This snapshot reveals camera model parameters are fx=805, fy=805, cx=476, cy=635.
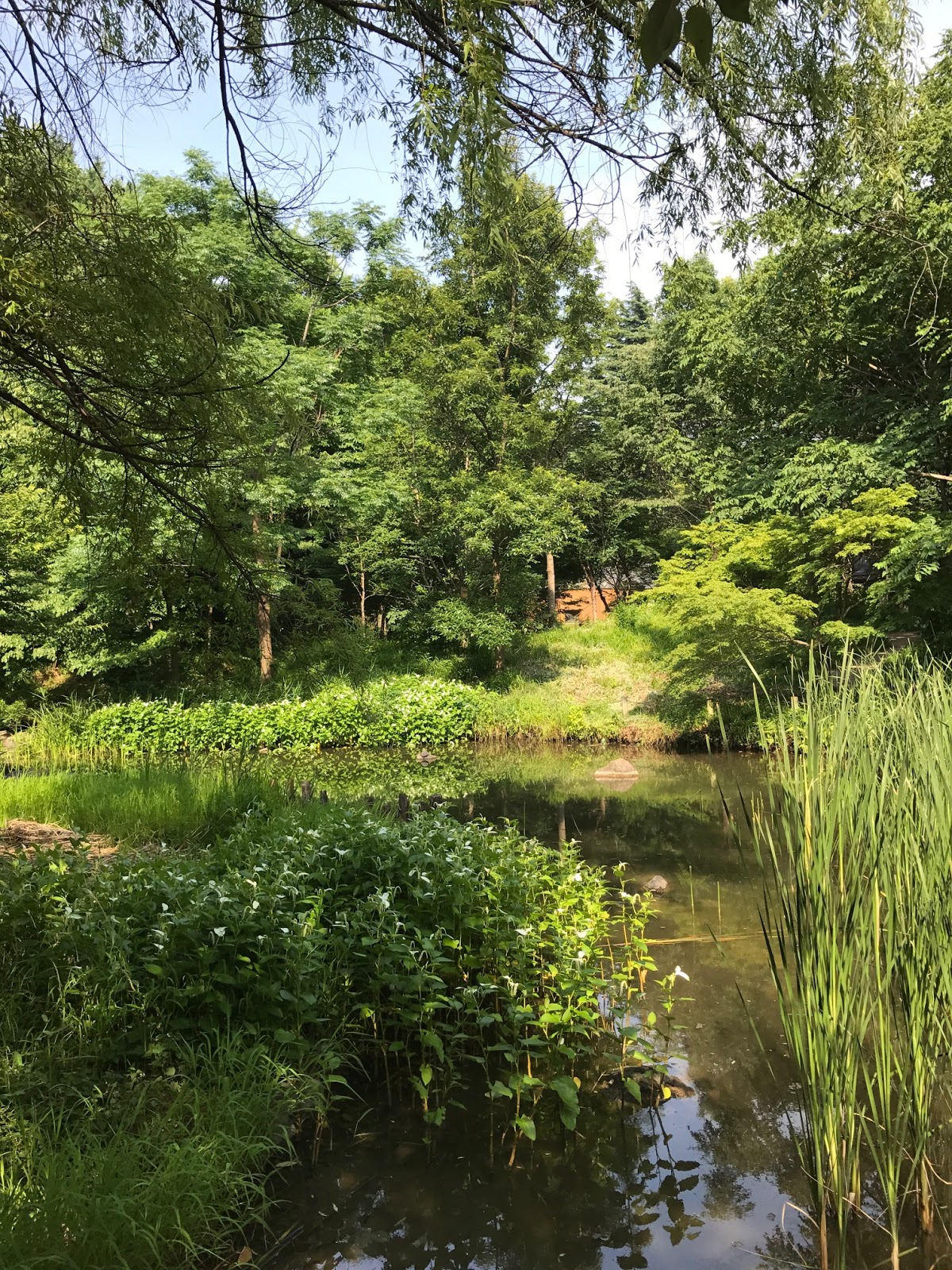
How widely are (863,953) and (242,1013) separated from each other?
75.1 inches

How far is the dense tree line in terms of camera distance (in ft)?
9.57

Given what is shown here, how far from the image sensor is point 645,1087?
9.52ft

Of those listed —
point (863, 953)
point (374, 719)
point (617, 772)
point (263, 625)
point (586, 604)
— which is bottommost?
point (617, 772)

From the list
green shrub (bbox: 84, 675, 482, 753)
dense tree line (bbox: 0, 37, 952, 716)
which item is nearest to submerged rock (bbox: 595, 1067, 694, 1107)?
dense tree line (bbox: 0, 37, 952, 716)

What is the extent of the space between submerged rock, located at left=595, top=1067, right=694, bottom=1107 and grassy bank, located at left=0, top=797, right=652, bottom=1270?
14cm

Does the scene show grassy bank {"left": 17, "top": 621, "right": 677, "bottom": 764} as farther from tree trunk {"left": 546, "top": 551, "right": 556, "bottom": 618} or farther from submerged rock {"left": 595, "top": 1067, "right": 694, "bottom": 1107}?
submerged rock {"left": 595, "top": 1067, "right": 694, "bottom": 1107}

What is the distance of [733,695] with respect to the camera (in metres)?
12.1

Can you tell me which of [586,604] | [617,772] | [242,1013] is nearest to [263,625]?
[242,1013]

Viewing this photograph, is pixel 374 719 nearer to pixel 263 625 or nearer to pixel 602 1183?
pixel 263 625

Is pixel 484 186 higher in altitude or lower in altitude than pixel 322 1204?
higher

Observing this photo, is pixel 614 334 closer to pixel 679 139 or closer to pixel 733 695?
pixel 733 695

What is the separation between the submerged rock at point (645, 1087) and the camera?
285 centimetres

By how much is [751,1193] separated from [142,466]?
3.22m

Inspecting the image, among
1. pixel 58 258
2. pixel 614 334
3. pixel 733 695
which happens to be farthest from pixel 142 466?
pixel 614 334
